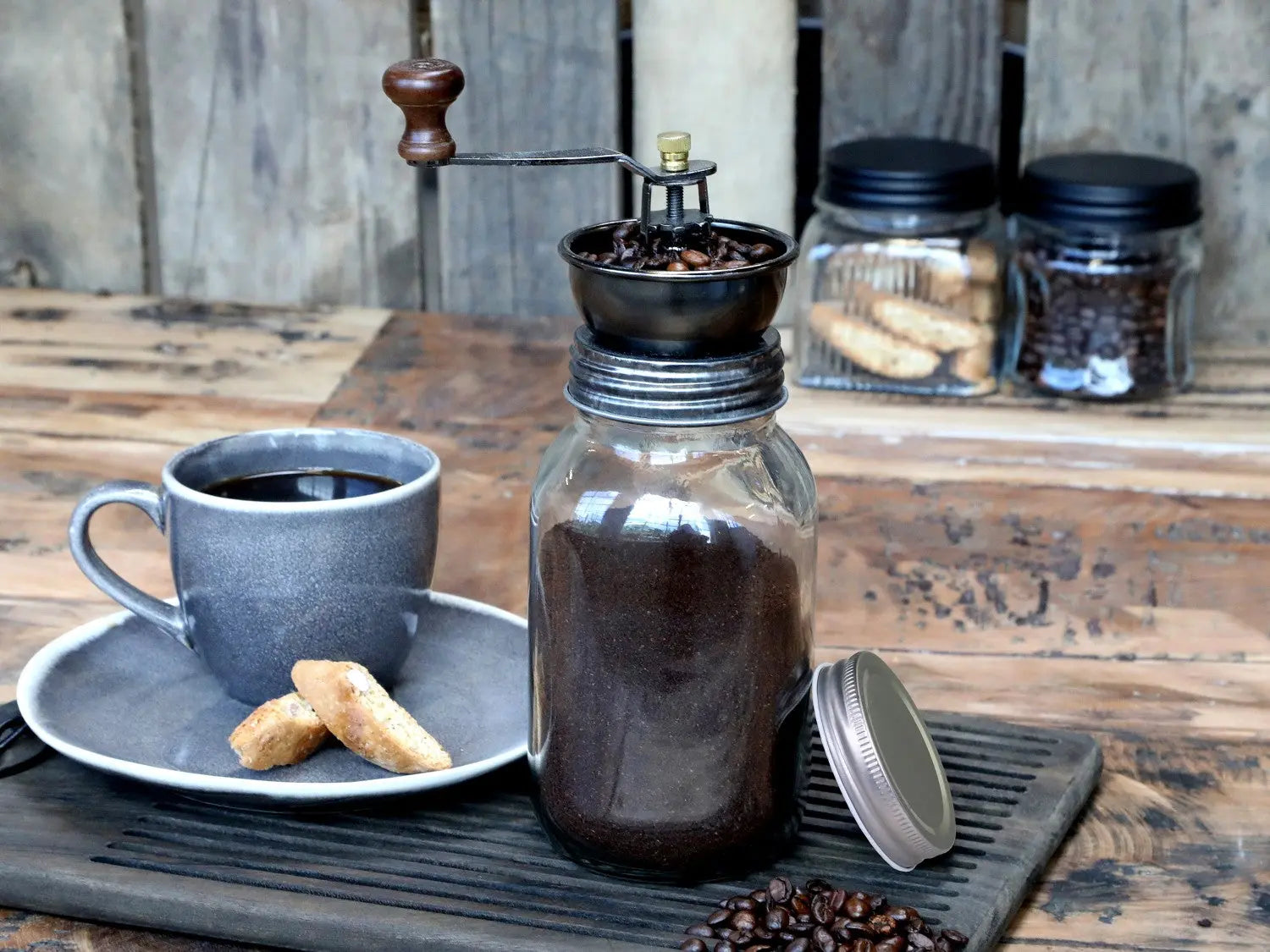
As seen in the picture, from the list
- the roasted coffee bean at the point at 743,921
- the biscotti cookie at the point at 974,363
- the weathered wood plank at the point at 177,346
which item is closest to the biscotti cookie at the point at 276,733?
the roasted coffee bean at the point at 743,921

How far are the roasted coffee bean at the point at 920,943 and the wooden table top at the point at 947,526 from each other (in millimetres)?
70

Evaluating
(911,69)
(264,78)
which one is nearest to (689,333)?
(911,69)

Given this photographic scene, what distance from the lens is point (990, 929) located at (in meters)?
0.68

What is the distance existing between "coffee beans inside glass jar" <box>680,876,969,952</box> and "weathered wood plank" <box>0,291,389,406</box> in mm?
892

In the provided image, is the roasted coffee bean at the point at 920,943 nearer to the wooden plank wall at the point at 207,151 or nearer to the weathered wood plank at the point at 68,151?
the wooden plank wall at the point at 207,151

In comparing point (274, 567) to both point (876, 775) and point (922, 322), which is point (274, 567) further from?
point (922, 322)

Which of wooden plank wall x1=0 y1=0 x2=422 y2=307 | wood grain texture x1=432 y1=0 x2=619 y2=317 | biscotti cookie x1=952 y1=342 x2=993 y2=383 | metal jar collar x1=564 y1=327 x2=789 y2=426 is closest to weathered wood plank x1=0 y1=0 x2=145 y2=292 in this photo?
wooden plank wall x1=0 y1=0 x2=422 y2=307

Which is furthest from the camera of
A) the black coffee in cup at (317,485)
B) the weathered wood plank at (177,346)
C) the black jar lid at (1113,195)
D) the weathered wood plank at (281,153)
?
the weathered wood plank at (281,153)

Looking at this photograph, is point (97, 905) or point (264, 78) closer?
point (97, 905)

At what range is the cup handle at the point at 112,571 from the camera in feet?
2.71

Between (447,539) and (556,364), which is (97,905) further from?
(556,364)

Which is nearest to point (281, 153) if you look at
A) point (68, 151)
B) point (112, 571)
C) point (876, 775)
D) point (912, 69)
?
point (68, 151)

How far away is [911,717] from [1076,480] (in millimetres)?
541

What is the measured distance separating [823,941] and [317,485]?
0.37 metres
